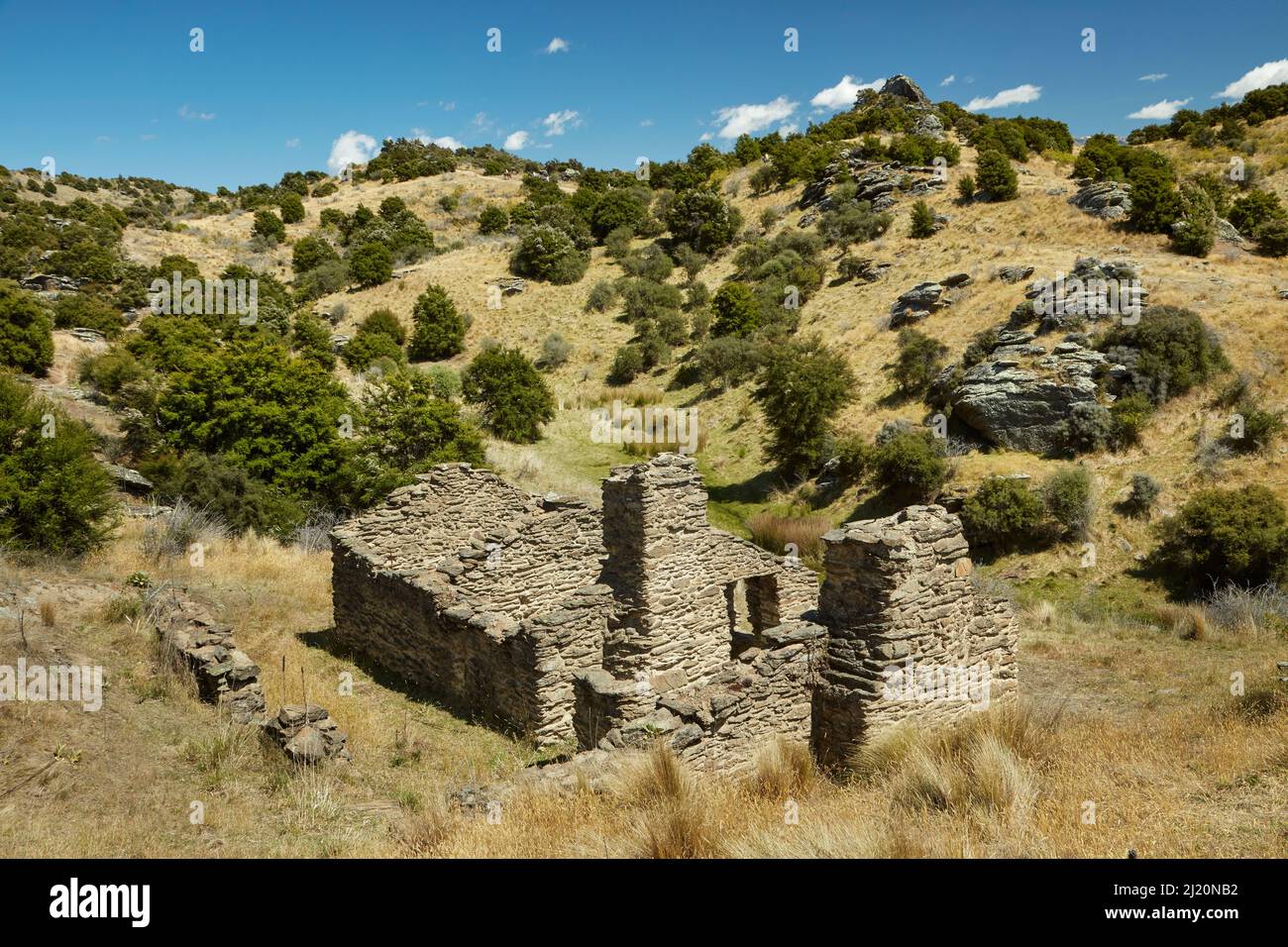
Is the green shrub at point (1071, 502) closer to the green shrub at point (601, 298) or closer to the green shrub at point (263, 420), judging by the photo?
the green shrub at point (263, 420)

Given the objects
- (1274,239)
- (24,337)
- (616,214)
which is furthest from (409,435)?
(616,214)

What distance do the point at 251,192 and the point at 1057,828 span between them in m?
90.2

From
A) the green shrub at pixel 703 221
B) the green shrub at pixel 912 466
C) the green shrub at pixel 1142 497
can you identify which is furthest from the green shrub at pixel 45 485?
the green shrub at pixel 703 221

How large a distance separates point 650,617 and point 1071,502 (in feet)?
49.6

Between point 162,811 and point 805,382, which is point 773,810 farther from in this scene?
point 805,382

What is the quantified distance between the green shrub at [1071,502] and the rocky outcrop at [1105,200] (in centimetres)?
2121

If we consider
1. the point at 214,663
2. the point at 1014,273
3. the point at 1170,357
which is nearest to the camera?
the point at 214,663

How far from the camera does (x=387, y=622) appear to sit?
11.8m

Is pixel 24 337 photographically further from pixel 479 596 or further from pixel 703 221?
pixel 703 221

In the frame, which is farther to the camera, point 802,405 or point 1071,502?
point 802,405

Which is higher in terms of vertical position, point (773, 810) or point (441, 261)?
point (441, 261)

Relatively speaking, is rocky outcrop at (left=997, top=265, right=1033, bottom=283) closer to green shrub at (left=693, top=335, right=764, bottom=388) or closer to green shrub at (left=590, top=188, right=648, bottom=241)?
green shrub at (left=693, top=335, right=764, bottom=388)

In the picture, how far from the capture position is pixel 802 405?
26.5 m
